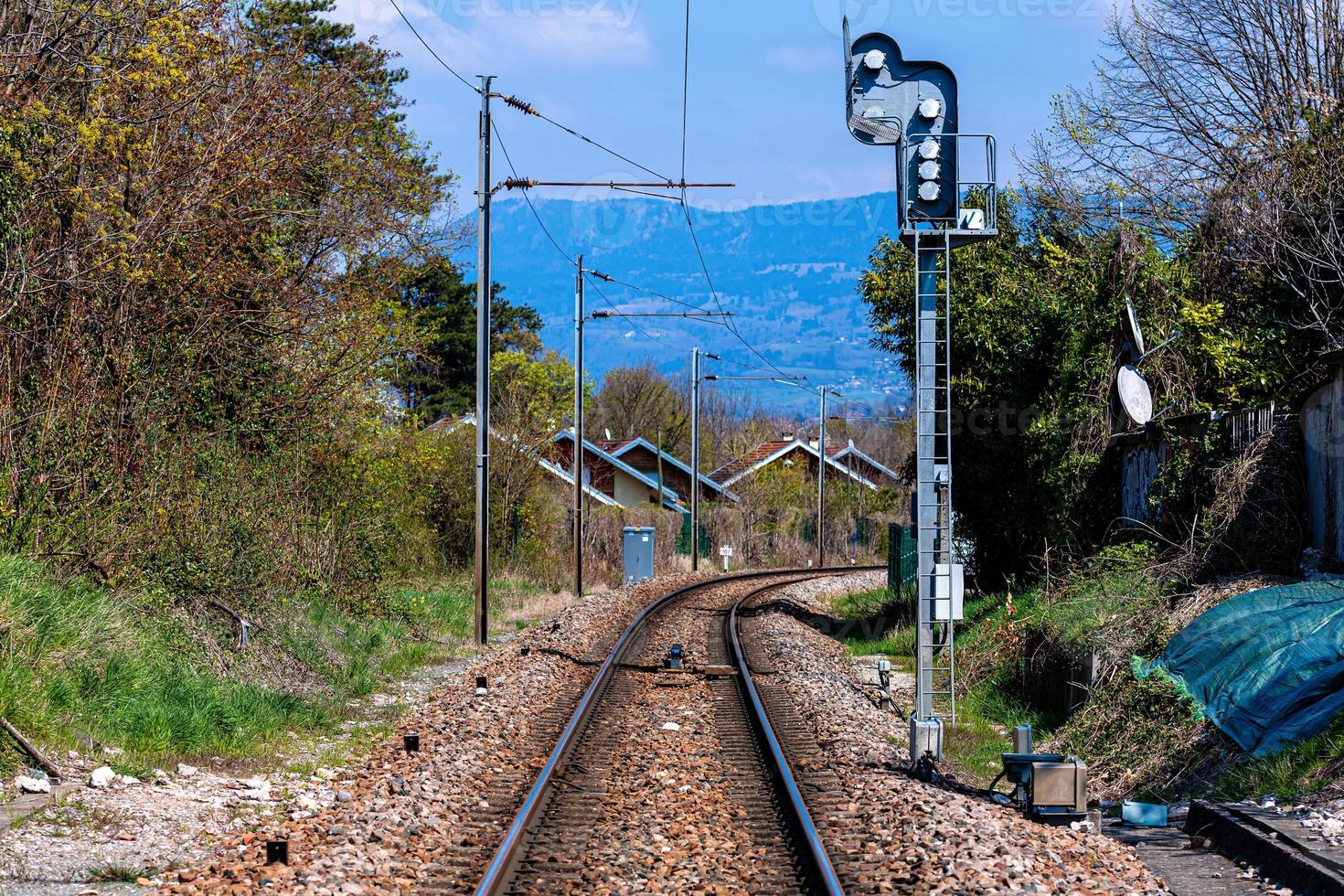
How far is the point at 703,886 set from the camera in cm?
723

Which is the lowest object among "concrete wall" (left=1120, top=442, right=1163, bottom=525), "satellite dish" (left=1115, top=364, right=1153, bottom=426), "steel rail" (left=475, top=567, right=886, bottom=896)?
"steel rail" (left=475, top=567, right=886, bottom=896)

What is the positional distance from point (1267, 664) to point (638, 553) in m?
28.1

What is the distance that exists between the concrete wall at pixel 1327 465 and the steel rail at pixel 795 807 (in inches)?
241

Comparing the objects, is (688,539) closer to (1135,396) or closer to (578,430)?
(578,430)

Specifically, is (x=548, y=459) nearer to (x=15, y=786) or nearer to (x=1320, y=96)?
(x=1320, y=96)

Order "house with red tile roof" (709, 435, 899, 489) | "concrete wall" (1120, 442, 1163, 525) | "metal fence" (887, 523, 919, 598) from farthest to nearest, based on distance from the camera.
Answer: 1. "house with red tile roof" (709, 435, 899, 489)
2. "metal fence" (887, 523, 919, 598)
3. "concrete wall" (1120, 442, 1163, 525)

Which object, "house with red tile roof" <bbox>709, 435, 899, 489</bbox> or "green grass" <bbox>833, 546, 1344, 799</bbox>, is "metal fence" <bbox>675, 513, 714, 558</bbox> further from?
"green grass" <bbox>833, 546, 1344, 799</bbox>

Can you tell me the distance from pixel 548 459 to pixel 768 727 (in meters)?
28.8

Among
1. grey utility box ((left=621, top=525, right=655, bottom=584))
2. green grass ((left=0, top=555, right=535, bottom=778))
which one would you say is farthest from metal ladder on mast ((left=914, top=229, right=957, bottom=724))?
grey utility box ((left=621, top=525, right=655, bottom=584))

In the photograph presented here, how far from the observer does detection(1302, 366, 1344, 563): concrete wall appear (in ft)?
42.7

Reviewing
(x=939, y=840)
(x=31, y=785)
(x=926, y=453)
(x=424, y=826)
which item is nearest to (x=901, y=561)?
(x=926, y=453)

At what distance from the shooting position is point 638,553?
37.7m

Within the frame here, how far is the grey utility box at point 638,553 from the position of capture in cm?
3769

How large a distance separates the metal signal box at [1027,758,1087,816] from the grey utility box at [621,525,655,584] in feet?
94.5
